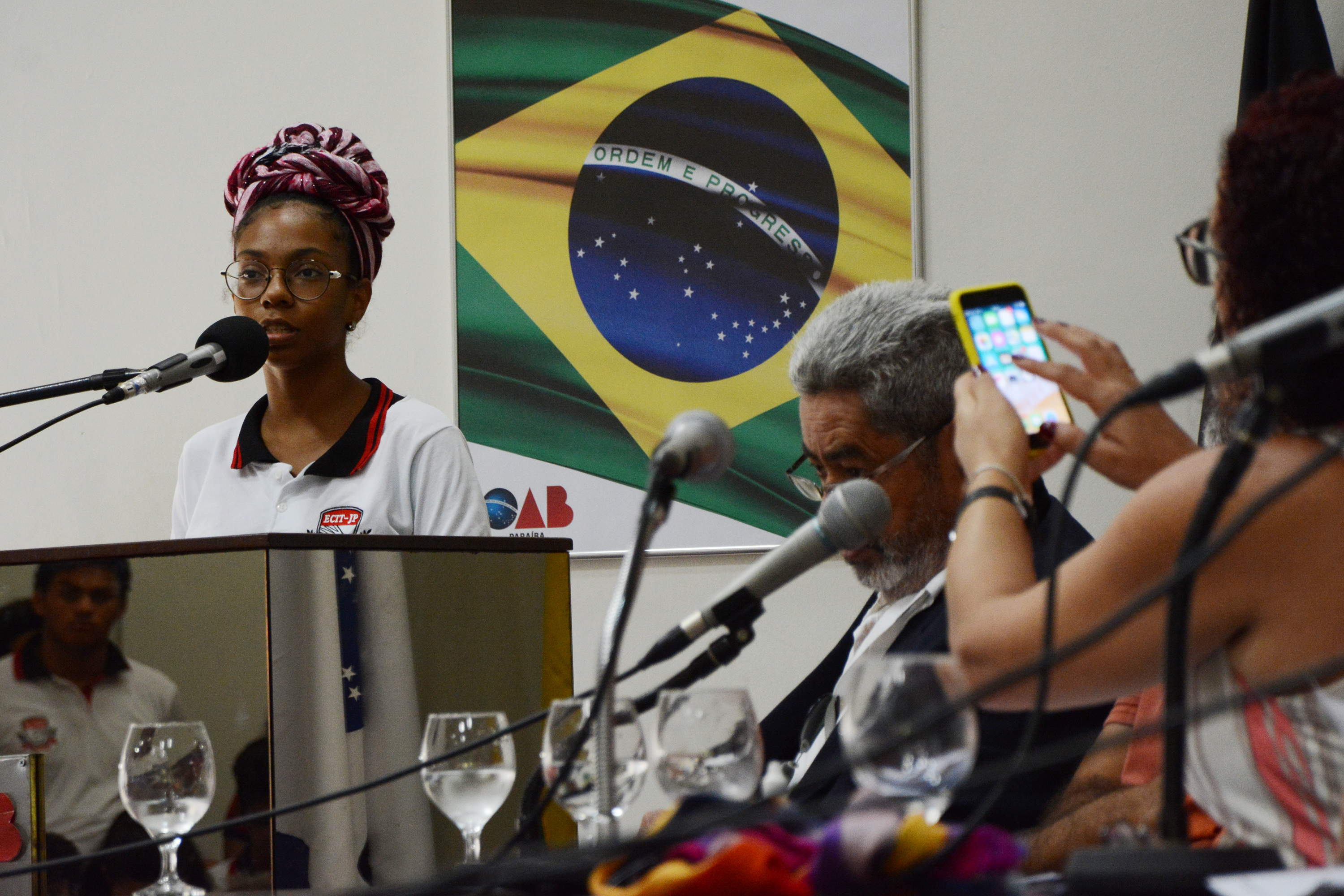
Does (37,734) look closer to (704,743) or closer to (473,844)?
(473,844)

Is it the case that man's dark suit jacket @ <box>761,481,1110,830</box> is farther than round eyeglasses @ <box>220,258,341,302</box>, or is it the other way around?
round eyeglasses @ <box>220,258,341,302</box>

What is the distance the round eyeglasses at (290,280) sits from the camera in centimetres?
181

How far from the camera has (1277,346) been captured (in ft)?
1.96

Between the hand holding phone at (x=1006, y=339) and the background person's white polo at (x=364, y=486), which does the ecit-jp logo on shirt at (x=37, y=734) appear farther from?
the hand holding phone at (x=1006, y=339)

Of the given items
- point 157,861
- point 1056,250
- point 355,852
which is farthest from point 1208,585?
point 1056,250

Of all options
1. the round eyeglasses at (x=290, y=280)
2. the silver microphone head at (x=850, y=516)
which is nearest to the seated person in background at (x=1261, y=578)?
the silver microphone head at (x=850, y=516)

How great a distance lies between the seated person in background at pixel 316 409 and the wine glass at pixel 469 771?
1.99ft

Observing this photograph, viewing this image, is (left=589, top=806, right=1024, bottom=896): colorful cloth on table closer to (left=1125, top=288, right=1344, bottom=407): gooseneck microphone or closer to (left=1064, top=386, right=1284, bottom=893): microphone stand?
(left=1064, top=386, right=1284, bottom=893): microphone stand

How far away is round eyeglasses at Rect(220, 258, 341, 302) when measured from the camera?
5.95 feet

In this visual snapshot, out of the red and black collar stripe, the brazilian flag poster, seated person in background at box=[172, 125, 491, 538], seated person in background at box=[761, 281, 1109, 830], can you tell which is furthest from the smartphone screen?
the brazilian flag poster

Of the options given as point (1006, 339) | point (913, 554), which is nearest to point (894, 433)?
point (913, 554)

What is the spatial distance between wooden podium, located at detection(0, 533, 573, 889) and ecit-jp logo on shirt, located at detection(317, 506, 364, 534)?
0.35 m

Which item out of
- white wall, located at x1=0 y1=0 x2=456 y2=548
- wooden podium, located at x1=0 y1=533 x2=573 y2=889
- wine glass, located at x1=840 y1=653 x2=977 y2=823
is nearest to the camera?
wine glass, located at x1=840 y1=653 x2=977 y2=823

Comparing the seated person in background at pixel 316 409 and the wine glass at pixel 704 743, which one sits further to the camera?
the seated person in background at pixel 316 409
